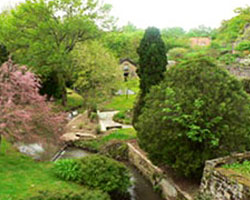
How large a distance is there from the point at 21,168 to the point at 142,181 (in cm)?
530

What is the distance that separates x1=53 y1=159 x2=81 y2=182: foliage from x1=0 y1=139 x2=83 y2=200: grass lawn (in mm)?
252

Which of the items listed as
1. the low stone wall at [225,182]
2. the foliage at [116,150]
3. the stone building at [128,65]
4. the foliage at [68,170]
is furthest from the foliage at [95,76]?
the stone building at [128,65]

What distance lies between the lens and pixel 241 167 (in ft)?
24.6

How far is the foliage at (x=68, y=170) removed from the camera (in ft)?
32.8

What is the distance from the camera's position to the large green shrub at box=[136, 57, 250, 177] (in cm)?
862

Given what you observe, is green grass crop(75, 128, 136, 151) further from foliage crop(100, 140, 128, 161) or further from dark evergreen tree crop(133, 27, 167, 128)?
dark evergreen tree crop(133, 27, 167, 128)

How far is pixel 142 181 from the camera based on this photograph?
11711 mm

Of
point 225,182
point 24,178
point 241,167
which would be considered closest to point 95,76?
point 24,178

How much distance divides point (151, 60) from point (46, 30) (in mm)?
12163

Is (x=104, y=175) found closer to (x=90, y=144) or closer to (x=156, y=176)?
(x=156, y=176)

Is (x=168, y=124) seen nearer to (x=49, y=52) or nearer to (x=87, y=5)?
(x=49, y=52)

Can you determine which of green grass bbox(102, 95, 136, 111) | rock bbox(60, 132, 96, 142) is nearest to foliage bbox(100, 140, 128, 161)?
rock bbox(60, 132, 96, 142)

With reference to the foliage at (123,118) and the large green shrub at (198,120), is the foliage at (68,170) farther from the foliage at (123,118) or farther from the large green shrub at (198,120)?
the foliage at (123,118)

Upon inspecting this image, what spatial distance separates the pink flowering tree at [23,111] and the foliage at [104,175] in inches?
87.7
